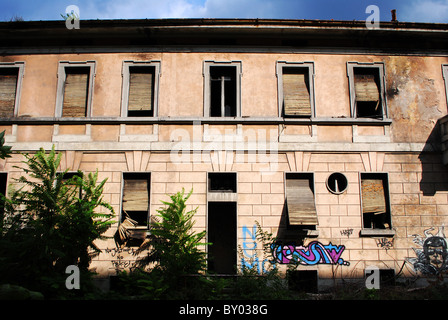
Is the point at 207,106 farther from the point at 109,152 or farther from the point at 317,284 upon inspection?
the point at 317,284

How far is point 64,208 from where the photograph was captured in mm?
8906

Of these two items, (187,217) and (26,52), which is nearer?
(187,217)

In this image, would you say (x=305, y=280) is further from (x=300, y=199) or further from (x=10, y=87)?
(x=10, y=87)

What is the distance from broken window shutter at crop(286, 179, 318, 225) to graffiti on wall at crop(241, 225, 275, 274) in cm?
120

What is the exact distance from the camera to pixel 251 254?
957 cm

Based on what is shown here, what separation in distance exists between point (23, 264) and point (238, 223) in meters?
5.57

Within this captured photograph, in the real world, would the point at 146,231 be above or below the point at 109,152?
below

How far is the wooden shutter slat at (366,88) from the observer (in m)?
10.8

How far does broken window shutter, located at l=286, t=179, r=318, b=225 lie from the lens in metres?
9.46

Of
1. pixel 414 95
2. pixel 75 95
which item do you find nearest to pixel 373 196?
pixel 414 95

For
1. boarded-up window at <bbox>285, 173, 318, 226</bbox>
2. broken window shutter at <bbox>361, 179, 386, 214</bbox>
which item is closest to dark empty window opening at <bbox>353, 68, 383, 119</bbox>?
broken window shutter at <bbox>361, 179, 386, 214</bbox>

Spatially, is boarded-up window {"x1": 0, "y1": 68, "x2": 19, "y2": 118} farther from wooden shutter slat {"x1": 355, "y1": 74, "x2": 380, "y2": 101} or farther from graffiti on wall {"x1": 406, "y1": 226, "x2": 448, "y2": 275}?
graffiti on wall {"x1": 406, "y1": 226, "x2": 448, "y2": 275}
